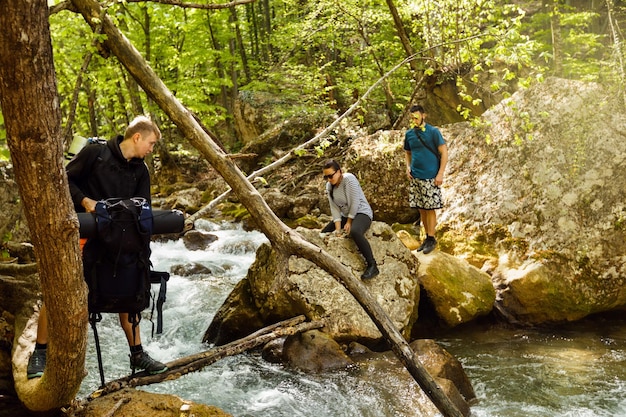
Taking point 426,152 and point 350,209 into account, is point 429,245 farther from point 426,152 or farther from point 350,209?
point 350,209

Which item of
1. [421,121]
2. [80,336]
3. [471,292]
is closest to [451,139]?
[421,121]

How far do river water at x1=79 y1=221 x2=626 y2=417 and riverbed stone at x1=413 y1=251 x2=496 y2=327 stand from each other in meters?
0.33

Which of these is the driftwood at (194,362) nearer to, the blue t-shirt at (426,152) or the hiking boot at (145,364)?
the hiking boot at (145,364)

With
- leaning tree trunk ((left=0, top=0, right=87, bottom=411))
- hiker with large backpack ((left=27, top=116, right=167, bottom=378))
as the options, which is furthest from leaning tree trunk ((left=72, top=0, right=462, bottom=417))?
leaning tree trunk ((left=0, top=0, right=87, bottom=411))

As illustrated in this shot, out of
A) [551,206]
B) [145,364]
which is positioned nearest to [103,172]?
[145,364]

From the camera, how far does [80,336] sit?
309 centimetres

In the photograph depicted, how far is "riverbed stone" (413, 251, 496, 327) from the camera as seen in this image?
706 cm

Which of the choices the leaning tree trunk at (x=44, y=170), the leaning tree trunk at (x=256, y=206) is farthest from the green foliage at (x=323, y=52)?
the leaning tree trunk at (x=44, y=170)

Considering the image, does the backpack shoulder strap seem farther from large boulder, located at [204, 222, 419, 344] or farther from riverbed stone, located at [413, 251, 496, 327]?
riverbed stone, located at [413, 251, 496, 327]

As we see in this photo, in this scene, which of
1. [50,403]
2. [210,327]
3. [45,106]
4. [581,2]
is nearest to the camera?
[45,106]

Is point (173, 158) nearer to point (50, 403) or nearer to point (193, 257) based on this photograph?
point (193, 257)

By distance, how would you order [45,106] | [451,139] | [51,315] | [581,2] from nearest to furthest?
[45,106]
[51,315]
[451,139]
[581,2]

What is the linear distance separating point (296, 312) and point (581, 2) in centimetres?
1989

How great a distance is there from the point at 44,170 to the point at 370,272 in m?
5.02
